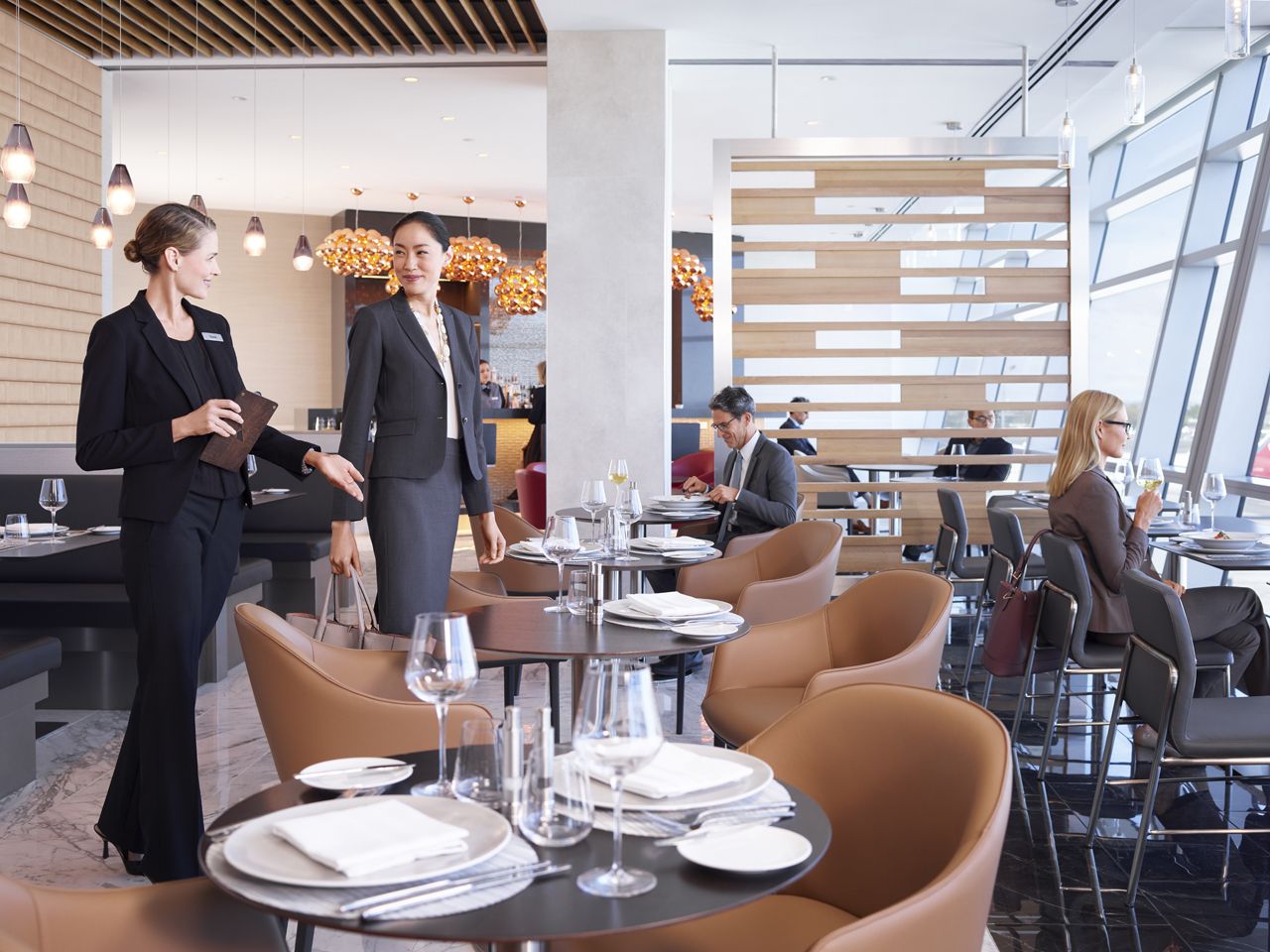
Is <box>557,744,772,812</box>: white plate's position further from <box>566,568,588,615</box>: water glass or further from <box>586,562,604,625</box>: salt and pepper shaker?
<box>566,568,588,615</box>: water glass

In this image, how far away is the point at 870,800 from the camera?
1902mm

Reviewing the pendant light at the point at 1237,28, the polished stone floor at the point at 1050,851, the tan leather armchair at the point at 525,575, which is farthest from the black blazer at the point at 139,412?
the pendant light at the point at 1237,28

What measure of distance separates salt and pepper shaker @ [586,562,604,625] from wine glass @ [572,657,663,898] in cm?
149

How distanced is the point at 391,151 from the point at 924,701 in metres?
10.5

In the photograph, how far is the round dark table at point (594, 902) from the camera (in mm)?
1153

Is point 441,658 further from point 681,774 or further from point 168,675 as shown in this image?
point 168,675

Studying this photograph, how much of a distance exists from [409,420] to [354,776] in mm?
1678

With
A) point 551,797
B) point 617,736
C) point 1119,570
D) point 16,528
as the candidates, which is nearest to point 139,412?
point 16,528

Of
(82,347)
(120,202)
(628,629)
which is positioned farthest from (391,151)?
(628,629)

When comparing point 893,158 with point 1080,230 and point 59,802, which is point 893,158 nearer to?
point 1080,230

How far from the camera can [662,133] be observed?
272 inches

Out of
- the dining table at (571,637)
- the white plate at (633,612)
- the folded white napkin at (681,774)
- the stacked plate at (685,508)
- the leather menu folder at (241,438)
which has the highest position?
the leather menu folder at (241,438)

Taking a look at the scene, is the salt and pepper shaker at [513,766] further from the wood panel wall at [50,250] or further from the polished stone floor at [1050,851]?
the wood panel wall at [50,250]

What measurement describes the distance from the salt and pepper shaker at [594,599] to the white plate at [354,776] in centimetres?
111
